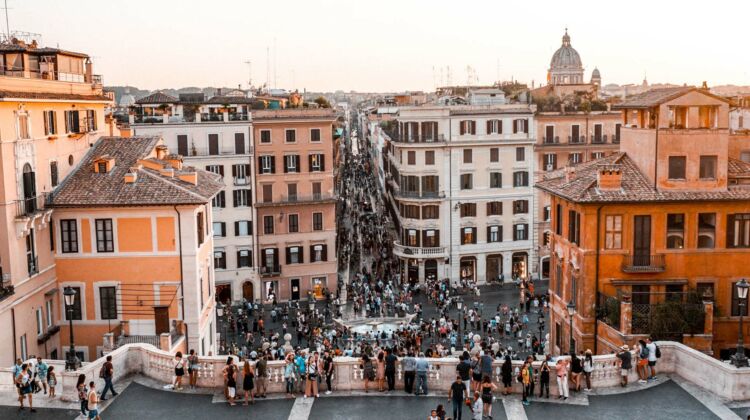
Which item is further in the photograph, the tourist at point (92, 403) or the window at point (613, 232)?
the window at point (613, 232)

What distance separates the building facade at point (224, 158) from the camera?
61.4 metres

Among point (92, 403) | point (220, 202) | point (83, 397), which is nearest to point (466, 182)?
point (220, 202)

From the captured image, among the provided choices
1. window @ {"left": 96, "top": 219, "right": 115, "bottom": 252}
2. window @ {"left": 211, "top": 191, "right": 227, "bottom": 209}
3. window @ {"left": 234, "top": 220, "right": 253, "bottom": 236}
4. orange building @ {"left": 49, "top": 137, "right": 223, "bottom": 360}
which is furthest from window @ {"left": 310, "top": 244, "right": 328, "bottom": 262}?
window @ {"left": 96, "top": 219, "right": 115, "bottom": 252}

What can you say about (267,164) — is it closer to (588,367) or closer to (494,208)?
(494,208)

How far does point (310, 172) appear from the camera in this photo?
6406 centimetres

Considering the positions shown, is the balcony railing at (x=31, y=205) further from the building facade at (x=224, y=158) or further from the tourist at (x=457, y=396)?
the building facade at (x=224, y=158)

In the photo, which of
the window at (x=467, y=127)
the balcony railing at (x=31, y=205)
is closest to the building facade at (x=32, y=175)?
the balcony railing at (x=31, y=205)

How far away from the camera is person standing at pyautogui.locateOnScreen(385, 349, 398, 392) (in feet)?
81.3

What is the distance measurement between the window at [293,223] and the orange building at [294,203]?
0.08 meters

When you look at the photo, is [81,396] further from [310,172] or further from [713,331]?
[310,172]

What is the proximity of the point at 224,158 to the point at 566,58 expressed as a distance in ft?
450

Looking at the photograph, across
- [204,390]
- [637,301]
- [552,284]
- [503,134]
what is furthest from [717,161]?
[503,134]

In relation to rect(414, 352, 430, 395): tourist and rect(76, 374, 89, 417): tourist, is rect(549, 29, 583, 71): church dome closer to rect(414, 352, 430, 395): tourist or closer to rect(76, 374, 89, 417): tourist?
rect(414, 352, 430, 395): tourist

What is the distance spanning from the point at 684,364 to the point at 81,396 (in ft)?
59.0
